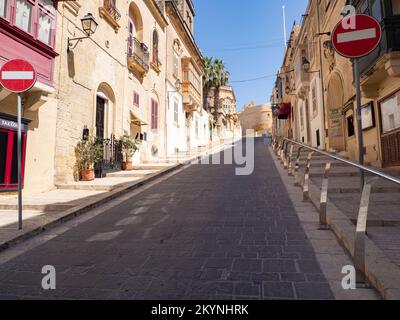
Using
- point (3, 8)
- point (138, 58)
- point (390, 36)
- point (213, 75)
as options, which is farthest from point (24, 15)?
point (213, 75)

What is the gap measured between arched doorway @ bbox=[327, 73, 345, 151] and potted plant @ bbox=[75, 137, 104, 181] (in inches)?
444

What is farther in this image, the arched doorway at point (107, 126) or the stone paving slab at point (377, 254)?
the arched doorway at point (107, 126)

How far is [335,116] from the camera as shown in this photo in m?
15.1

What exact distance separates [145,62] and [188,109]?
9922 mm

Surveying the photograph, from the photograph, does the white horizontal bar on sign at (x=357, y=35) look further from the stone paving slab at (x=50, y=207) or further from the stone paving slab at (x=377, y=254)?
the stone paving slab at (x=50, y=207)

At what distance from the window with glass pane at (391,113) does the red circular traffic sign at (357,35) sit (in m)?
5.12

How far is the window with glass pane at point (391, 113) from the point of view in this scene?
8.31 metres

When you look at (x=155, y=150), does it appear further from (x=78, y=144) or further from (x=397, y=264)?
(x=397, y=264)

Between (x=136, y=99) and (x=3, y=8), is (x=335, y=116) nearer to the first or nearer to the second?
(x=136, y=99)

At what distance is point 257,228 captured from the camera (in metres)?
4.52

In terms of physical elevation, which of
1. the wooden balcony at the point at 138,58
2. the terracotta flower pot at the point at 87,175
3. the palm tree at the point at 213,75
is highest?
the palm tree at the point at 213,75

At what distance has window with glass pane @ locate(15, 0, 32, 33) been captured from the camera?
24.7 ft

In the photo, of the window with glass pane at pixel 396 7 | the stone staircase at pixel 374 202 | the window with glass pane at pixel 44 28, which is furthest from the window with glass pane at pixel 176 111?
the window with glass pane at pixel 396 7

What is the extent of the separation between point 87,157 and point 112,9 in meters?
6.99
